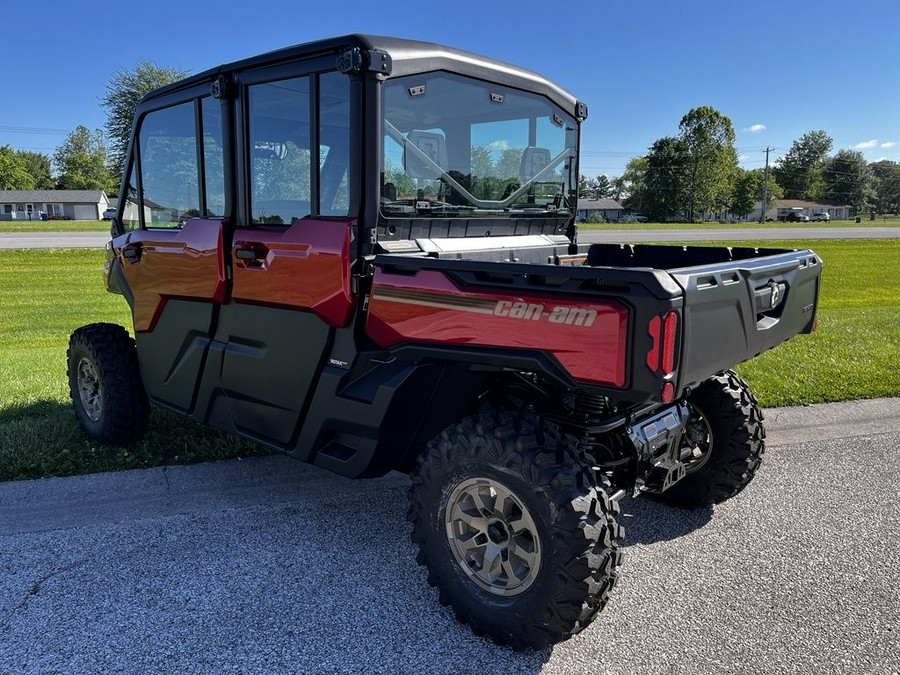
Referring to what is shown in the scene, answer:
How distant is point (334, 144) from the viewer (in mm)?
3311

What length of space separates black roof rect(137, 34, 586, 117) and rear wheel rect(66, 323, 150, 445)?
1784mm

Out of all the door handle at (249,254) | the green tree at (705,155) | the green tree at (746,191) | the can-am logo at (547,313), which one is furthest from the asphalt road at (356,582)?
the green tree at (746,191)

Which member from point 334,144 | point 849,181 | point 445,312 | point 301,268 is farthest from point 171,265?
point 849,181

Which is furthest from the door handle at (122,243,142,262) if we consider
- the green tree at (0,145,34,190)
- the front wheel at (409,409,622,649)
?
the green tree at (0,145,34,190)

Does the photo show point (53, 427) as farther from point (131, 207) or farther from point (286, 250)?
point (286, 250)

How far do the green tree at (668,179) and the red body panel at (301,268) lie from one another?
258 ft

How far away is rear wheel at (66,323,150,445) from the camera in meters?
4.77

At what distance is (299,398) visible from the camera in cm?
358

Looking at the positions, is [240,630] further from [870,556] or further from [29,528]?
[870,556]

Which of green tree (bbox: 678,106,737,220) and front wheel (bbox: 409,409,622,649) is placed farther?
green tree (bbox: 678,106,737,220)

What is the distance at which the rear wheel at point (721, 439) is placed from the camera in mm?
3838

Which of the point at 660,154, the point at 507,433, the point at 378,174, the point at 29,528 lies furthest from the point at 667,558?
the point at 660,154

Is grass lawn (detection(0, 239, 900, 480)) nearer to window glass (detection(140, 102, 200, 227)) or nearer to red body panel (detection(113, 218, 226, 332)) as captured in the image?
red body panel (detection(113, 218, 226, 332))

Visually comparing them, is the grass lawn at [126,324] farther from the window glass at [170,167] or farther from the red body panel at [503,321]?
the red body panel at [503,321]
